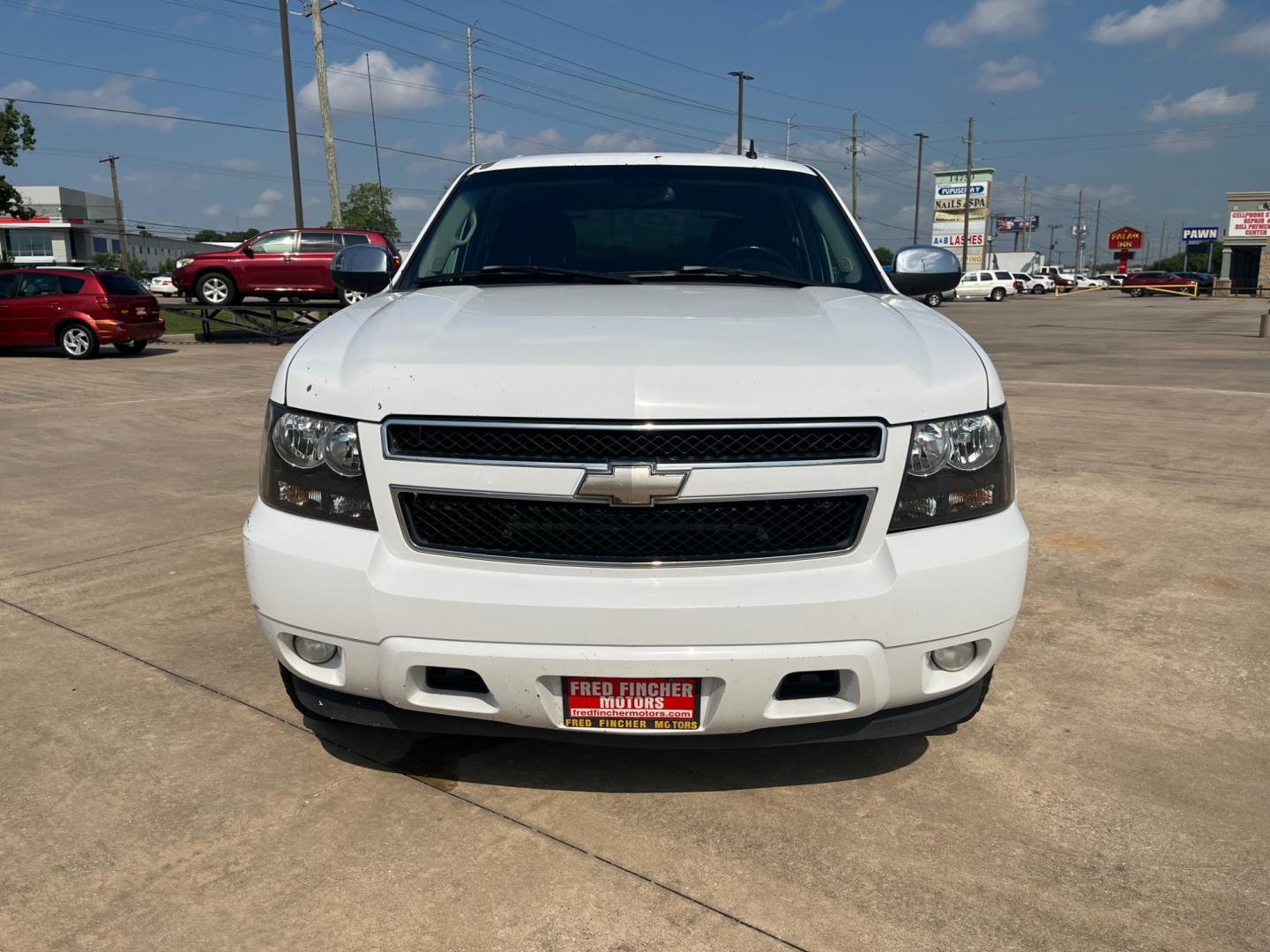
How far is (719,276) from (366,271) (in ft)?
4.72

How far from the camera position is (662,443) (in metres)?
2.38

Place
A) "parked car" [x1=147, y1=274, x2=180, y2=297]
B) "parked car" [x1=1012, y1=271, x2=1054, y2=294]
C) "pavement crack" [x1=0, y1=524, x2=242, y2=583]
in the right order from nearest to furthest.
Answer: "pavement crack" [x1=0, y1=524, x2=242, y2=583] → "parked car" [x1=147, y1=274, x2=180, y2=297] → "parked car" [x1=1012, y1=271, x2=1054, y2=294]

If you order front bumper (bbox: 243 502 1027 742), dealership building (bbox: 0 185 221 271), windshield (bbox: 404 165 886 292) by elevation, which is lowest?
front bumper (bbox: 243 502 1027 742)

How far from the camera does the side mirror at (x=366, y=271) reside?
412 cm

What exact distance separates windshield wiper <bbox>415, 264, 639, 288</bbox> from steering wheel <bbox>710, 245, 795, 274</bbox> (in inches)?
19.2

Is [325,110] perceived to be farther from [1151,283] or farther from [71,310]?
[1151,283]

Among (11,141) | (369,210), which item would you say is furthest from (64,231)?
(11,141)

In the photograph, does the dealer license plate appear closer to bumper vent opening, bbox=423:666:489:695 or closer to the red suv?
bumper vent opening, bbox=423:666:489:695

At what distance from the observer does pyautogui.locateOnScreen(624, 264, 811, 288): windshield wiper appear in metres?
3.67

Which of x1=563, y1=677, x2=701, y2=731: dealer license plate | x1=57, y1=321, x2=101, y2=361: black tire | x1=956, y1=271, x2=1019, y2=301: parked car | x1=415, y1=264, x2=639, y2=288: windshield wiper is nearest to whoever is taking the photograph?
x1=563, y1=677, x2=701, y2=731: dealer license plate

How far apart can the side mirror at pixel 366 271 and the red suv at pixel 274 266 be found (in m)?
18.3

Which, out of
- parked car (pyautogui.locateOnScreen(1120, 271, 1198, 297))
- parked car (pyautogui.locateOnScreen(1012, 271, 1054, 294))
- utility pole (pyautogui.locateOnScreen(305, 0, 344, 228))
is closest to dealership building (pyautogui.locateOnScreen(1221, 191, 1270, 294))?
parked car (pyautogui.locateOnScreen(1120, 271, 1198, 297))

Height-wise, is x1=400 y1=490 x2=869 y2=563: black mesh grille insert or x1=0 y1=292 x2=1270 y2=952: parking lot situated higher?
x1=400 y1=490 x2=869 y2=563: black mesh grille insert

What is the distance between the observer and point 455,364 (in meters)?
2.48
